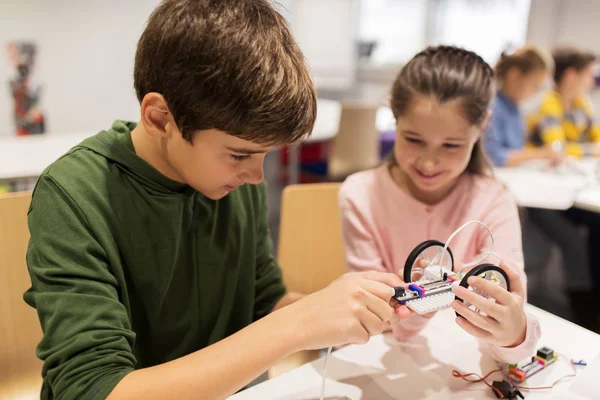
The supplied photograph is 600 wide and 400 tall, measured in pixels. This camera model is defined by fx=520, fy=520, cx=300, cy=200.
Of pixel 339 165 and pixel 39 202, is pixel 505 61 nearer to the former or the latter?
pixel 339 165

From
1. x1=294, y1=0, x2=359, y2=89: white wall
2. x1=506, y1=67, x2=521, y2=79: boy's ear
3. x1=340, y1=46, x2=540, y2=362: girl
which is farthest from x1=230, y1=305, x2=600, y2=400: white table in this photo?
x1=294, y1=0, x2=359, y2=89: white wall

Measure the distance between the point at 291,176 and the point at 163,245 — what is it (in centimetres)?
310

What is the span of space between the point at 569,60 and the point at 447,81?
9.27 ft

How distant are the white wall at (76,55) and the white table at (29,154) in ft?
3.22

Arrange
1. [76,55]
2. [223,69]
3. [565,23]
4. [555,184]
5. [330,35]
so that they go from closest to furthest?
1. [223,69]
2. [555,184]
3. [76,55]
4. [565,23]
5. [330,35]

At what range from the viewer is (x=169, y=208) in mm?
977

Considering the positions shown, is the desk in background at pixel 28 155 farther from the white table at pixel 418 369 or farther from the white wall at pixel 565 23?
the white wall at pixel 565 23

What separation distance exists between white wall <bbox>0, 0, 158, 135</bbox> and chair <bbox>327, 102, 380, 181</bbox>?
161 cm

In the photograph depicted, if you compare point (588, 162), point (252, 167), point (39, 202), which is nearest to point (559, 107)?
point (588, 162)

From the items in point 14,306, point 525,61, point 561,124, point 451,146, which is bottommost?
point 14,306

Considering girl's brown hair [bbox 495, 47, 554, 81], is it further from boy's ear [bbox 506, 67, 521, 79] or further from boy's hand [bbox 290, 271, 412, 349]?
boy's hand [bbox 290, 271, 412, 349]

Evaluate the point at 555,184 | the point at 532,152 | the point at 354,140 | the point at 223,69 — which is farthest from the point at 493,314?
the point at 354,140

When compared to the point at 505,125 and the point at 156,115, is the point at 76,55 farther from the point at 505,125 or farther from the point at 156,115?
the point at 156,115

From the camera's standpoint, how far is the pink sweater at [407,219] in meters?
1.33
